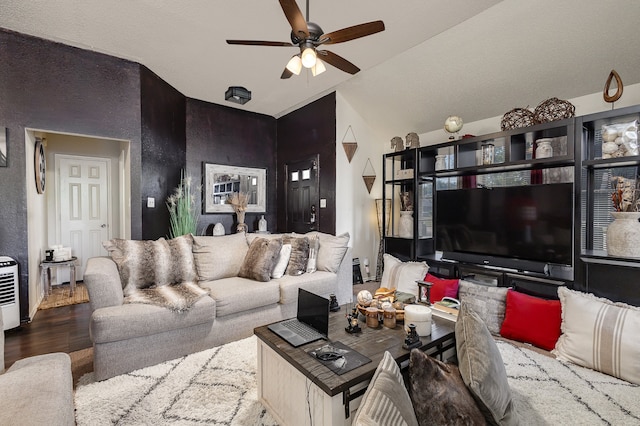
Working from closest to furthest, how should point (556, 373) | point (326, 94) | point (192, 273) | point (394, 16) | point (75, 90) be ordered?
point (556, 373)
point (394, 16)
point (192, 273)
point (75, 90)
point (326, 94)

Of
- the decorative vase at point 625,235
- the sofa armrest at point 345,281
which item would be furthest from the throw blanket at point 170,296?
the decorative vase at point 625,235

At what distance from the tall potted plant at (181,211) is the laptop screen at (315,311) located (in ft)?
8.74

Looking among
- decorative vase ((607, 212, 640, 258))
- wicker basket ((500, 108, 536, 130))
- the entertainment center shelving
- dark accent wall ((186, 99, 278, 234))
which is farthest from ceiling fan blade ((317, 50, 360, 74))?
dark accent wall ((186, 99, 278, 234))

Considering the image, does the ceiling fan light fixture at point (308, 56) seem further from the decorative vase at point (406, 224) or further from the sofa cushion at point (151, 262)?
the decorative vase at point (406, 224)

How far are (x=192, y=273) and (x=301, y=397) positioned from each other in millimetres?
1832

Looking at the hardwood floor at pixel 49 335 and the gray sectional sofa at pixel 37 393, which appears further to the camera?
the hardwood floor at pixel 49 335

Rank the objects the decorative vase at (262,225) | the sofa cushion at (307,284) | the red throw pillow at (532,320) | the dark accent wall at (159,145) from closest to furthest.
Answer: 1. the red throw pillow at (532,320)
2. the sofa cushion at (307,284)
3. the dark accent wall at (159,145)
4. the decorative vase at (262,225)

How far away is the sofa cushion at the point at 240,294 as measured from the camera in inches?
98.2

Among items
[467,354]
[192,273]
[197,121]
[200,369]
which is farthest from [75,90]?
[467,354]

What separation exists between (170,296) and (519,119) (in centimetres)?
360

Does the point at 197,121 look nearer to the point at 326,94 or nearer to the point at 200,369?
the point at 326,94

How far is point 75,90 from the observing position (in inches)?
128

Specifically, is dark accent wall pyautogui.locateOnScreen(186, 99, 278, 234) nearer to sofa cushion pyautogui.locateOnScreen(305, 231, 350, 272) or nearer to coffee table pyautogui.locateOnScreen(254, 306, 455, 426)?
sofa cushion pyautogui.locateOnScreen(305, 231, 350, 272)

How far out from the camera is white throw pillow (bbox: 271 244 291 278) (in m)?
3.05
